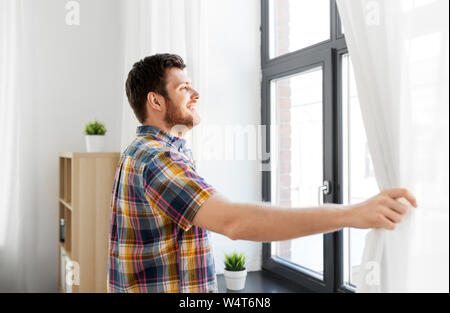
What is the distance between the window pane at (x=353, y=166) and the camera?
1799 millimetres

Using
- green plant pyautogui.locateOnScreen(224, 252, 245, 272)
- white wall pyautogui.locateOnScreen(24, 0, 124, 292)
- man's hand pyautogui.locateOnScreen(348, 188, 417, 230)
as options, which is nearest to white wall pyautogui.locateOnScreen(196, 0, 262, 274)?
green plant pyautogui.locateOnScreen(224, 252, 245, 272)

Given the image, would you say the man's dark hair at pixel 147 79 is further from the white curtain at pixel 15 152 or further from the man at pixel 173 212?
the white curtain at pixel 15 152

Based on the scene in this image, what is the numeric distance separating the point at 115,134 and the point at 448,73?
7.18 feet

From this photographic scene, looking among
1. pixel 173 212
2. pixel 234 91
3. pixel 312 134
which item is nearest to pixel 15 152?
pixel 234 91

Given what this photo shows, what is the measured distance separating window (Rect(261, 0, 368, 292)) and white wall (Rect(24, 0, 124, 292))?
942 mm

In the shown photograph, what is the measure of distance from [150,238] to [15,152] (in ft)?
5.34

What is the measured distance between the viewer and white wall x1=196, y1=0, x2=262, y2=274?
7.85 ft

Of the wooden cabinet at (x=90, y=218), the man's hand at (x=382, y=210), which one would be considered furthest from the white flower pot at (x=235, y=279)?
the man's hand at (x=382, y=210)

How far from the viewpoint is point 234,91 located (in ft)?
8.00

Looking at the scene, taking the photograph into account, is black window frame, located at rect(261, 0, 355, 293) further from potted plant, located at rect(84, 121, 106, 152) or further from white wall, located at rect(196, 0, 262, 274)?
potted plant, located at rect(84, 121, 106, 152)

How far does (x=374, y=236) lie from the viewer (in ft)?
3.10

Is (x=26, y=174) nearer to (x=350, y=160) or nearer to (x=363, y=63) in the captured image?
(x=350, y=160)

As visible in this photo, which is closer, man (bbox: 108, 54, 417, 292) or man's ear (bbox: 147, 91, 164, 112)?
man (bbox: 108, 54, 417, 292)
